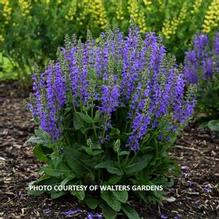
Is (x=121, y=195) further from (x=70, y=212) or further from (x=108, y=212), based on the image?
(x=70, y=212)

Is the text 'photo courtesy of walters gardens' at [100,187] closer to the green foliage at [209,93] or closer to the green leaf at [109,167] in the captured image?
the green leaf at [109,167]

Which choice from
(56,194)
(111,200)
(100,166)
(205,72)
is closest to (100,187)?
(111,200)

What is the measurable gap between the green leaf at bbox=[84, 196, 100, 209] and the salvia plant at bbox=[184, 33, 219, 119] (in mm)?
2186

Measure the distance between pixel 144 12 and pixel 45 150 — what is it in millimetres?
3162

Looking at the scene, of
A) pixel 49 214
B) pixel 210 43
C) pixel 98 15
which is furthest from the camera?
pixel 98 15

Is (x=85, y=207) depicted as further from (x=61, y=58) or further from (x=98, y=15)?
(x=98, y=15)

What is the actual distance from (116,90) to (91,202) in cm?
81

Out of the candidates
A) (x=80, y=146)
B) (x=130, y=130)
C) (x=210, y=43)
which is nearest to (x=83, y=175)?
(x=80, y=146)

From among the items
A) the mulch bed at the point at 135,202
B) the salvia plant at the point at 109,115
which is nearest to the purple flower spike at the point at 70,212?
the mulch bed at the point at 135,202

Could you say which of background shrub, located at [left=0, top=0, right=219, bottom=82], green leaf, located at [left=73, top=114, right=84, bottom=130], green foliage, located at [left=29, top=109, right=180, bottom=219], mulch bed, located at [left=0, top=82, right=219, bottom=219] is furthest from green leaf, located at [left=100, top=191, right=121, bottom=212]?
background shrub, located at [left=0, top=0, right=219, bottom=82]

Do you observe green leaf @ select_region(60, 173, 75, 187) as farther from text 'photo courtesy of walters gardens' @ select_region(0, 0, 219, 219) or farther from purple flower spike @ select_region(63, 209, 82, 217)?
purple flower spike @ select_region(63, 209, 82, 217)

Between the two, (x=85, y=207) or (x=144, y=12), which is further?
(x=144, y=12)

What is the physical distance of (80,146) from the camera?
3586 mm

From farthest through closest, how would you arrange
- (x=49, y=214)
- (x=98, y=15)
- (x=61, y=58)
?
(x=98, y=15) < (x=49, y=214) < (x=61, y=58)
